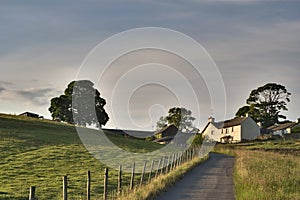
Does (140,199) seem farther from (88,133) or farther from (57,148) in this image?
(88,133)

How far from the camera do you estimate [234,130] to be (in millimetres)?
114312

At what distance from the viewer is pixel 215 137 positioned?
390ft

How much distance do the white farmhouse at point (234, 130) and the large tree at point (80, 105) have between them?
23.1m

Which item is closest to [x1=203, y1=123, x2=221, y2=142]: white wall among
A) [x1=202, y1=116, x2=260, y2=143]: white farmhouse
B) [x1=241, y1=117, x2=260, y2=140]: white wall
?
[x1=202, y1=116, x2=260, y2=143]: white farmhouse

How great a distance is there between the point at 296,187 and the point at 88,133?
49.8 metres

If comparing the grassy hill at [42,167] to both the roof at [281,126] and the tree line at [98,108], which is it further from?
the roof at [281,126]

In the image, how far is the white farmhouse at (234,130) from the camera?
10931cm

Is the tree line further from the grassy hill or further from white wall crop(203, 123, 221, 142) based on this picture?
the grassy hill

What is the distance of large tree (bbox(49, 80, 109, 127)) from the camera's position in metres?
87.9

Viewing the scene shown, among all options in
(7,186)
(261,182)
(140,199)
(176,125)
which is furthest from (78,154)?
(176,125)

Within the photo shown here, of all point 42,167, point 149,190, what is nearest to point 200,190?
point 149,190

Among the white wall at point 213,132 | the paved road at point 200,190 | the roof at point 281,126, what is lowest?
the paved road at point 200,190

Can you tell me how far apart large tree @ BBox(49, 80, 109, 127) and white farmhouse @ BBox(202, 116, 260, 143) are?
75.6 feet

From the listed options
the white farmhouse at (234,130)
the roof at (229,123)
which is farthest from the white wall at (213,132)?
the roof at (229,123)
